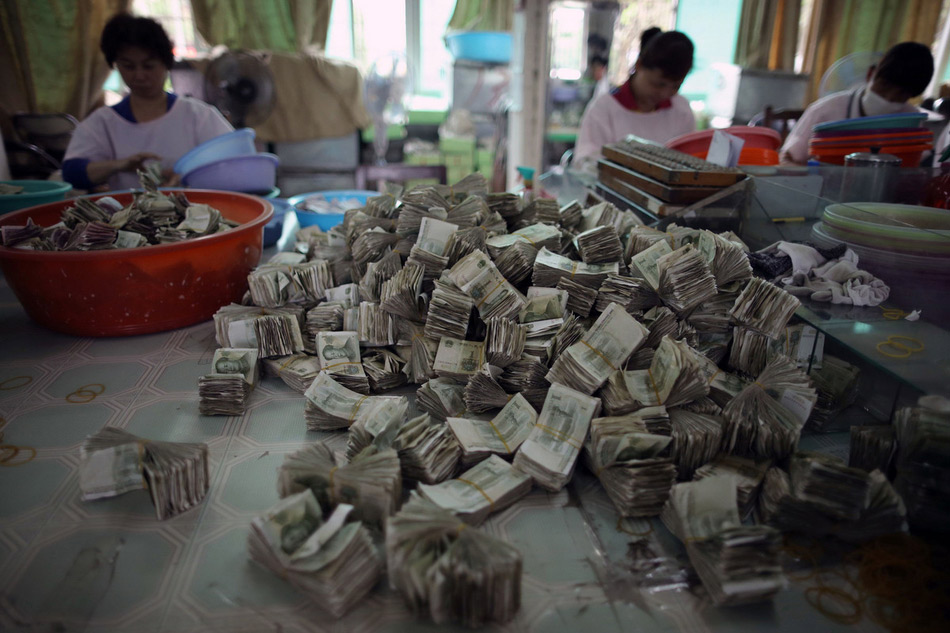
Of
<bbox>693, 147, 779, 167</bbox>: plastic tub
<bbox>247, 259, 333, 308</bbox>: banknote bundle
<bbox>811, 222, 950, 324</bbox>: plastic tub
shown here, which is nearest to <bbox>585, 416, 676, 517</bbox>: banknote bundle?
<bbox>811, 222, 950, 324</bbox>: plastic tub

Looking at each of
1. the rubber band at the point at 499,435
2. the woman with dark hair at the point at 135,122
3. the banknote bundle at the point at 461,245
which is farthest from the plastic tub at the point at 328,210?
the rubber band at the point at 499,435

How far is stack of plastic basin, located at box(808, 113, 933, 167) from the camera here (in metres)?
1.78

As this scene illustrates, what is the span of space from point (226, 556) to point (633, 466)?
680 mm

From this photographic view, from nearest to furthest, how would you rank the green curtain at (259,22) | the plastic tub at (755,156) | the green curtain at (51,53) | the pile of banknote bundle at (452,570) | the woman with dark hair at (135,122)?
the pile of banknote bundle at (452,570)
the plastic tub at (755,156)
the woman with dark hair at (135,122)
the green curtain at (51,53)
the green curtain at (259,22)

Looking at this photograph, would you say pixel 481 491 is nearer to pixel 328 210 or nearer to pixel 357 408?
pixel 357 408

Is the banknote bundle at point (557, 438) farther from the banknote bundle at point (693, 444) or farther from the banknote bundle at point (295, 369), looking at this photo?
the banknote bundle at point (295, 369)

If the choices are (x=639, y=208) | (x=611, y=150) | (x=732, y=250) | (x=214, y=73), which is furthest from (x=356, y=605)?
(x=214, y=73)

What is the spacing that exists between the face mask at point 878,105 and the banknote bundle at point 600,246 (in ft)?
7.59

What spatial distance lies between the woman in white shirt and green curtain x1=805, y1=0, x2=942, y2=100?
3.84 meters

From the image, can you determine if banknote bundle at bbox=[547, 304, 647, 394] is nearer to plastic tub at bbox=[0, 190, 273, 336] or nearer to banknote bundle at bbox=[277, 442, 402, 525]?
banknote bundle at bbox=[277, 442, 402, 525]

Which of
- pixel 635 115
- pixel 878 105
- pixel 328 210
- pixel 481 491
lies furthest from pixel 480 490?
pixel 878 105

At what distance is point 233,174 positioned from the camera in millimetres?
2137

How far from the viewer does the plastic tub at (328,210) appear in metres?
2.20

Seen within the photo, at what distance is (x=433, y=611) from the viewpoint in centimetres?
75
